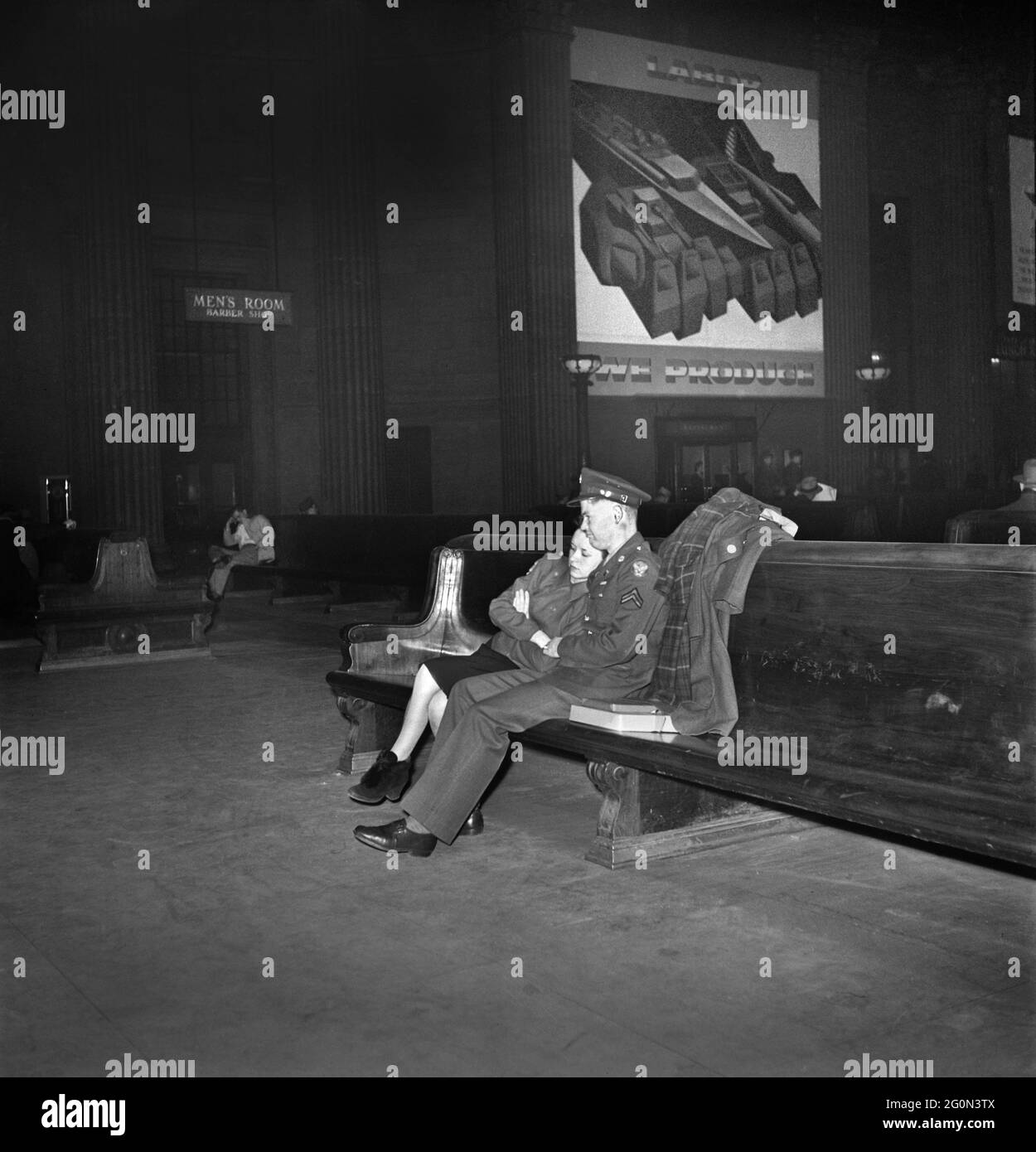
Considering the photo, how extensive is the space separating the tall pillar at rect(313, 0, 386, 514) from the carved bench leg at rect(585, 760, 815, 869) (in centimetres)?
1349

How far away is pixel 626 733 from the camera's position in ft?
13.8

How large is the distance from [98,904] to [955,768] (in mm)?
2560

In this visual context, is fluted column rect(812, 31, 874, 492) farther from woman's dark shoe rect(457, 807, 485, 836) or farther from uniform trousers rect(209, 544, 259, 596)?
woman's dark shoe rect(457, 807, 485, 836)

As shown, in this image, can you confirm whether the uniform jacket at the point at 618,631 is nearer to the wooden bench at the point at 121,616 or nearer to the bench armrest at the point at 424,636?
the bench armrest at the point at 424,636

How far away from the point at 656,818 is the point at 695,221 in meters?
19.1

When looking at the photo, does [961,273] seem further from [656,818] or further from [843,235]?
[656,818]

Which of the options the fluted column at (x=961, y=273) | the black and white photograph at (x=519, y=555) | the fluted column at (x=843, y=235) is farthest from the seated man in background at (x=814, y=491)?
the fluted column at (x=961, y=273)

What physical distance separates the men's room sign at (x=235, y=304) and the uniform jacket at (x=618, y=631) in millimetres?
13296

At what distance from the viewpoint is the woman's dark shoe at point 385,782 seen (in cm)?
485

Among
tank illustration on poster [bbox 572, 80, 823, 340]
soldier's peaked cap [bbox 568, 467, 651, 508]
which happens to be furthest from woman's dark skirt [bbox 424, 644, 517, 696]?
tank illustration on poster [bbox 572, 80, 823, 340]

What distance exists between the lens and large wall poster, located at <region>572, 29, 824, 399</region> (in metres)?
20.9

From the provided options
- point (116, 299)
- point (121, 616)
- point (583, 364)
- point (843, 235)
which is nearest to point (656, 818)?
point (121, 616)
